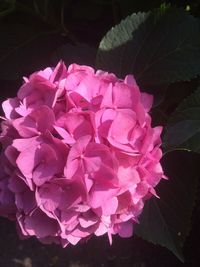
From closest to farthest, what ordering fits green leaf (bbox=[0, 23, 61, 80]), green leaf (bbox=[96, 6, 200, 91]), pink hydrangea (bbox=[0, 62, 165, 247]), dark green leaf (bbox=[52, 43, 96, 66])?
1. pink hydrangea (bbox=[0, 62, 165, 247])
2. green leaf (bbox=[96, 6, 200, 91])
3. dark green leaf (bbox=[52, 43, 96, 66])
4. green leaf (bbox=[0, 23, 61, 80])

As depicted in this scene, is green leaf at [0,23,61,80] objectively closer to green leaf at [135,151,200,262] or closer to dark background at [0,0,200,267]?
dark background at [0,0,200,267]

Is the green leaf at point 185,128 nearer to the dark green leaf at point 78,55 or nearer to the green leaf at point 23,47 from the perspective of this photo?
the dark green leaf at point 78,55

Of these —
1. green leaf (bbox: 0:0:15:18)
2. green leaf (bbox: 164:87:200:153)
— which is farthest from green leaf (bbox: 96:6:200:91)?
green leaf (bbox: 0:0:15:18)

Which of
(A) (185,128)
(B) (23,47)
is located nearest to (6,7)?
(B) (23,47)

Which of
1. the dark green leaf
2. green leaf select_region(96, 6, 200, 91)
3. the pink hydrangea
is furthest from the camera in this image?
the dark green leaf

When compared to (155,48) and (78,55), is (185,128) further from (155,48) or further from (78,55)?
(78,55)

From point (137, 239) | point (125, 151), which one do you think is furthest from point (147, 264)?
point (125, 151)

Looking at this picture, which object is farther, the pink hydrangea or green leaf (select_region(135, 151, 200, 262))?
green leaf (select_region(135, 151, 200, 262))
